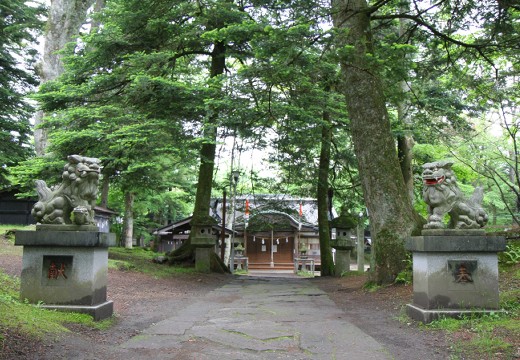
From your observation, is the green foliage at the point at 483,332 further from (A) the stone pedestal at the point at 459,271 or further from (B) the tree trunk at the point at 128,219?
(B) the tree trunk at the point at 128,219

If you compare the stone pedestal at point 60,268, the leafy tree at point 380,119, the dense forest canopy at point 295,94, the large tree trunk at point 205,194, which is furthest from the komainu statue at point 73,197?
the large tree trunk at point 205,194

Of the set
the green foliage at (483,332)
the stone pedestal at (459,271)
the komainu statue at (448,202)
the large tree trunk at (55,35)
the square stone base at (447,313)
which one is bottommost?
the green foliage at (483,332)

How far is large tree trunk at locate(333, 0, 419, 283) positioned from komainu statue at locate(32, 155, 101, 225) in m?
5.04

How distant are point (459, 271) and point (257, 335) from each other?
270cm

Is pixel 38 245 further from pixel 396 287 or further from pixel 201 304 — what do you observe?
pixel 396 287

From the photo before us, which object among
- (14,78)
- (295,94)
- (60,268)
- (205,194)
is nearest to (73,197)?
(60,268)

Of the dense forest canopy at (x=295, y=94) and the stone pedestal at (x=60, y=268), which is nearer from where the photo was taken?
the stone pedestal at (x=60, y=268)

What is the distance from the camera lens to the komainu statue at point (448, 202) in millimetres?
5676

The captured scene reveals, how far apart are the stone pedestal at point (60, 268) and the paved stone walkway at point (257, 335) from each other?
966mm

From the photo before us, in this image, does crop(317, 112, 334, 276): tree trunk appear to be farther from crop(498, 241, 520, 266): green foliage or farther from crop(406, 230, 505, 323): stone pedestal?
crop(406, 230, 505, 323): stone pedestal

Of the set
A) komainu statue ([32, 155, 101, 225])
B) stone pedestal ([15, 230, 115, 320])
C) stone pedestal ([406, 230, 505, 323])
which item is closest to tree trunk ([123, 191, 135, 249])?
komainu statue ([32, 155, 101, 225])

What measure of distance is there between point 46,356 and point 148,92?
878 centimetres

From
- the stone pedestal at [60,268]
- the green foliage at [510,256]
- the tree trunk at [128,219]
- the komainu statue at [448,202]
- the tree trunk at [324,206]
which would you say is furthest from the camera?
the tree trunk at [128,219]

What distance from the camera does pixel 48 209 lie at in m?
5.53
